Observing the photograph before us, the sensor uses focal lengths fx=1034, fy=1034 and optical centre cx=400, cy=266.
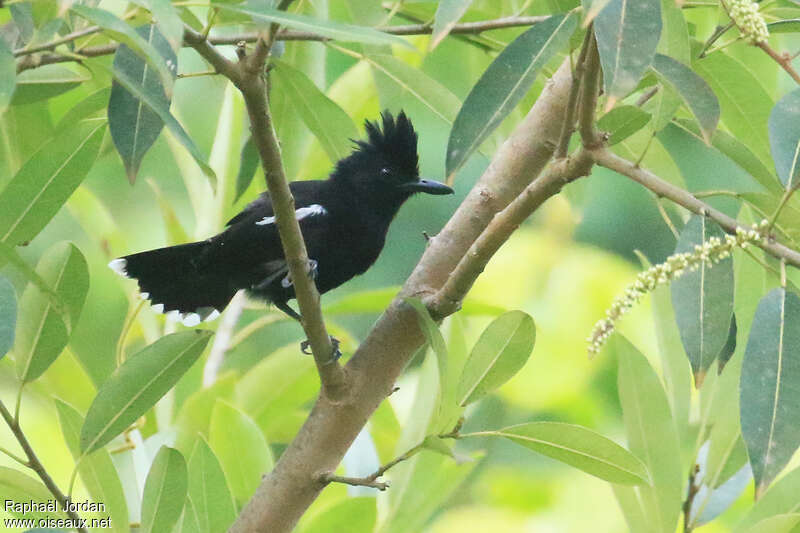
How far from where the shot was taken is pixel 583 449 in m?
1.89

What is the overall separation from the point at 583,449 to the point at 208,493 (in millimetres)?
782

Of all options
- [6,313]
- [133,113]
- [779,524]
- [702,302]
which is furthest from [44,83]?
[779,524]

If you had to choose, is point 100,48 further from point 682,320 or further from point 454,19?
point 682,320

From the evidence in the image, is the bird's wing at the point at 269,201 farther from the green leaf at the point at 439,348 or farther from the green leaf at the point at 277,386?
the green leaf at the point at 439,348

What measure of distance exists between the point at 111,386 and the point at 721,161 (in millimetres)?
5396

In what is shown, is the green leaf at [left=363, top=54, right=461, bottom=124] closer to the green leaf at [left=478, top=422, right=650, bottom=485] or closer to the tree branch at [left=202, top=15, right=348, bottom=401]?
the tree branch at [left=202, top=15, right=348, bottom=401]

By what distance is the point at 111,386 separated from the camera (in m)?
1.92

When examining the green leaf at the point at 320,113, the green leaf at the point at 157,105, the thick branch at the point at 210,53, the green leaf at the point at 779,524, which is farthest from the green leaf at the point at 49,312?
the green leaf at the point at 779,524

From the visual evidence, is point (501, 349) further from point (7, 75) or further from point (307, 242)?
point (307, 242)

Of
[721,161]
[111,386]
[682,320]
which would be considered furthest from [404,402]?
[721,161]

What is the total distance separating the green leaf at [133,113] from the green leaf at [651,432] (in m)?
1.13

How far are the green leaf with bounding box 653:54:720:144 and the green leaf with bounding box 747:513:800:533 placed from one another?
2.45 feet

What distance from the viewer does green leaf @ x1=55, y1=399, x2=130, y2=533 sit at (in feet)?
6.47

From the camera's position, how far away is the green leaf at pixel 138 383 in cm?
190
